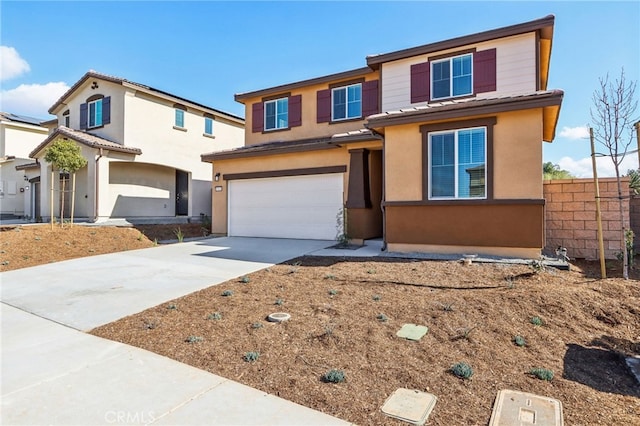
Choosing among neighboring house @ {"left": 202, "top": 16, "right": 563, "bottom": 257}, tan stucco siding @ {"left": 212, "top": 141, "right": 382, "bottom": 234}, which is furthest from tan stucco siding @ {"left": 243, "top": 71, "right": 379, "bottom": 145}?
tan stucco siding @ {"left": 212, "top": 141, "right": 382, "bottom": 234}

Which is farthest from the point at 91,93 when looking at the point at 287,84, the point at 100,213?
the point at 287,84

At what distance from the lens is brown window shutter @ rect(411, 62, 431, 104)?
1121 cm

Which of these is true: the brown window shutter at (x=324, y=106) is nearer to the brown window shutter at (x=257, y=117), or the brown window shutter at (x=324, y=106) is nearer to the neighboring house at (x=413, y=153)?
the neighboring house at (x=413, y=153)

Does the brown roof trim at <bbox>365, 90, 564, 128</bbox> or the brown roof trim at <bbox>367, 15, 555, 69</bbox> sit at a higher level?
the brown roof trim at <bbox>367, 15, 555, 69</bbox>

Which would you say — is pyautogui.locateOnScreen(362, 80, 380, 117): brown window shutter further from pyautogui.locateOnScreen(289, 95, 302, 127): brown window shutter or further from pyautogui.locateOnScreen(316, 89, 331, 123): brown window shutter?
pyautogui.locateOnScreen(289, 95, 302, 127): brown window shutter

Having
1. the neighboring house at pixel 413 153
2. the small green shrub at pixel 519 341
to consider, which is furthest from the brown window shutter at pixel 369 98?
the small green shrub at pixel 519 341

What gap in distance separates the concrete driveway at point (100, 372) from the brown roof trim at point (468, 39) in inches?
355

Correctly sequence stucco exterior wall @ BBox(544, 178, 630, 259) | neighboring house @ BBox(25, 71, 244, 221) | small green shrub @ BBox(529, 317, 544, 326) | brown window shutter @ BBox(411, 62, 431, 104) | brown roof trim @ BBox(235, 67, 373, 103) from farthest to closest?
1. neighboring house @ BBox(25, 71, 244, 221)
2. brown roof trim @ BBox(235, 67, 373, 103)
3. brown window shutter @ BBox(411, 62, 431, 104)
4. stucco exterior wall @ BBox(544, 178, 630, 259)
5. small green shrub @ BBox(529, 317, 544, 326)

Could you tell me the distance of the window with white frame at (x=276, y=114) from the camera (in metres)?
15.2

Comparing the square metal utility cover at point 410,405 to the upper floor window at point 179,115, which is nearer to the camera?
the square metal utility cover at point 410,405

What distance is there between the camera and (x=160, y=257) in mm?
9664

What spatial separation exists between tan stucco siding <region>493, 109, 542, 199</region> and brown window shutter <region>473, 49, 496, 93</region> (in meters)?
3.09

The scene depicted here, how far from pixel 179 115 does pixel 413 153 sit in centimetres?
1489

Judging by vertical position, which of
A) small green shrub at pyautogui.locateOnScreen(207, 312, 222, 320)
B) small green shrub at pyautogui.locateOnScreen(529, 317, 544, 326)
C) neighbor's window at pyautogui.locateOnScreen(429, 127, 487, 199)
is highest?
neighbor's window at pyautogui.locateOnScreen(429, 127, 487, 199)
